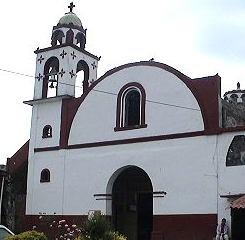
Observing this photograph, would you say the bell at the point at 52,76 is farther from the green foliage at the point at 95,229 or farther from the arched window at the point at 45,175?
the green foliage at the point at 95,229

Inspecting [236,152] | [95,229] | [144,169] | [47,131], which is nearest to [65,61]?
[47,131]

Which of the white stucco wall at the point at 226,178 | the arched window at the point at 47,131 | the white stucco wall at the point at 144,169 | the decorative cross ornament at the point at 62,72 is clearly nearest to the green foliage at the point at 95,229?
the white stucco wall at the point at 226,178

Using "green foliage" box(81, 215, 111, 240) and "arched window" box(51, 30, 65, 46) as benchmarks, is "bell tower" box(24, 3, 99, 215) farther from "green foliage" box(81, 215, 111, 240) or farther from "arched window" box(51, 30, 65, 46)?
"green foliage" box(81, 215, 111, 240)

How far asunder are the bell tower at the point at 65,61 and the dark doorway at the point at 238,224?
9.92m

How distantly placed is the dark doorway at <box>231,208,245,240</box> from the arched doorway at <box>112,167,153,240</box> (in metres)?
5.06

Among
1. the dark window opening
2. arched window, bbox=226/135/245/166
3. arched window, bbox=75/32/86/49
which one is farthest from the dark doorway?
arched window, bbox=75/32/86/49

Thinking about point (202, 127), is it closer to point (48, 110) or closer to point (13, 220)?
point (48, 110)

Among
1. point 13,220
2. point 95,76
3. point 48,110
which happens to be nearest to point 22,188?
point 13,220

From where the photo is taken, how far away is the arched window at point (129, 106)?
2208cm

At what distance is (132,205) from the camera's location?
2288cm

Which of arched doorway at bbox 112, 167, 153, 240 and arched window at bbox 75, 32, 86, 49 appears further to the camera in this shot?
arched window at bbox 75, 32, 86, 49

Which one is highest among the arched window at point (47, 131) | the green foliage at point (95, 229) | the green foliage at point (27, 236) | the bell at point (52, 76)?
the bell at point (52, 76)

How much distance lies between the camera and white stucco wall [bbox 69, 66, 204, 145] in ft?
67.3

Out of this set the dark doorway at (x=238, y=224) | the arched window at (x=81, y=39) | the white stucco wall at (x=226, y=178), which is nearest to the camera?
the dark doorway at (x=238, y=224)
